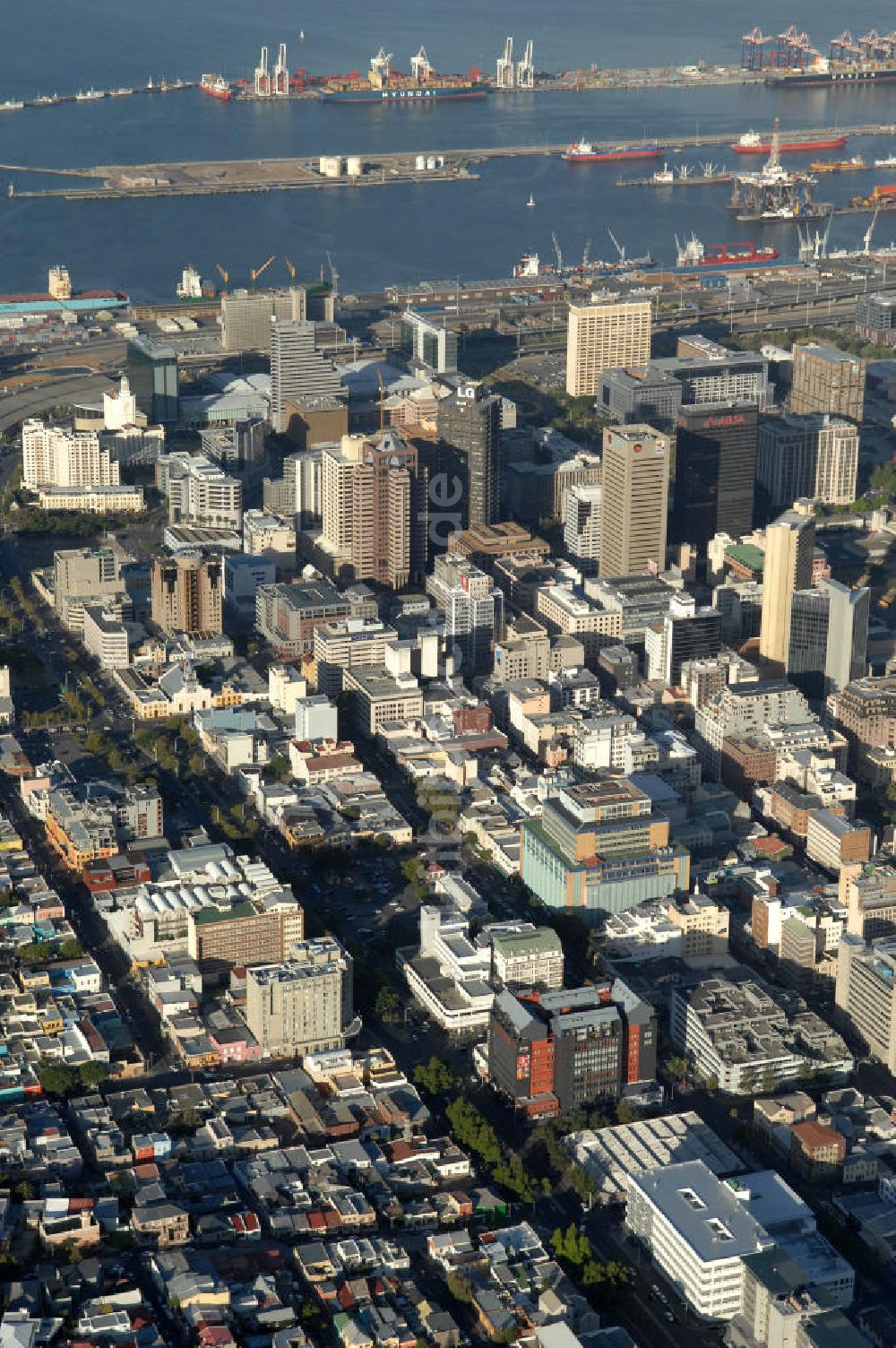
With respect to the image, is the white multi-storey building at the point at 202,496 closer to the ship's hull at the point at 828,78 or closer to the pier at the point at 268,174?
the pier at the point at 268,174

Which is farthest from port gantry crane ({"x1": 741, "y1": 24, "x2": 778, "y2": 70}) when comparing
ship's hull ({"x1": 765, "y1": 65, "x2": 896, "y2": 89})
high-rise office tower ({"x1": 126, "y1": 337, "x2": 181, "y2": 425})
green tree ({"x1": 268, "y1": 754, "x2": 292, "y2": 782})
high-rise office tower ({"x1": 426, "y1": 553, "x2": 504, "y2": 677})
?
green tree ({"x1": 268, "y1": 754, "x2": 292, "y2": 782})

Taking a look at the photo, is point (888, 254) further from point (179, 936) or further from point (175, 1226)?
point (175, 1226)

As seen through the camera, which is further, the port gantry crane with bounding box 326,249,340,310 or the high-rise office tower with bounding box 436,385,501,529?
the port gantry crane with bounding box 326,249,340,310

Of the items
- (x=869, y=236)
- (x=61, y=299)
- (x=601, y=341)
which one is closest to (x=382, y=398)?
(x=601, y=341)

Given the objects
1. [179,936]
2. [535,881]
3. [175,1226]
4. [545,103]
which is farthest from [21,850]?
[545,103]

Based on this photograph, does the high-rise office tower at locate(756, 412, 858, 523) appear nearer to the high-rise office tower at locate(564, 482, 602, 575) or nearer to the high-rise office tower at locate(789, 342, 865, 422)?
the high-rise office tower at locate(789, 342, 865, 422)

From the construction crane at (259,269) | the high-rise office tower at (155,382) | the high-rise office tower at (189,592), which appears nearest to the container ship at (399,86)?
the construction crane at (259,269)

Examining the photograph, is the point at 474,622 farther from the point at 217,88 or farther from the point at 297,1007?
the point at 217,88
